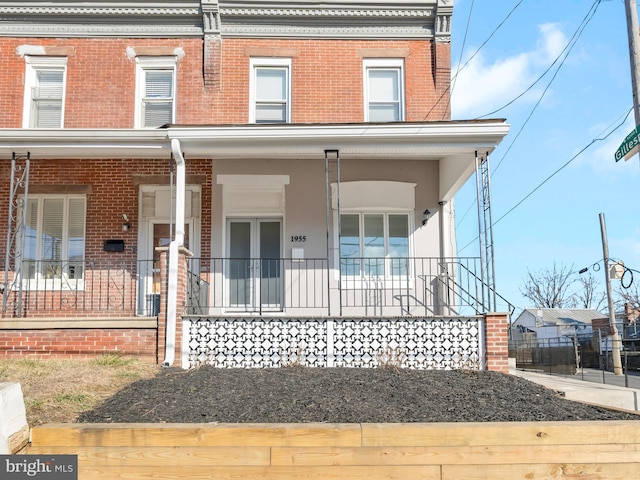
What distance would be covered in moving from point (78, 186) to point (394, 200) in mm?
6087

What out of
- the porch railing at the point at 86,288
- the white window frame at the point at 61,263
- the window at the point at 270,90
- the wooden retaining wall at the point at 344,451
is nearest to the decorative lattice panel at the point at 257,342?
the porch railing at the point at 86,288

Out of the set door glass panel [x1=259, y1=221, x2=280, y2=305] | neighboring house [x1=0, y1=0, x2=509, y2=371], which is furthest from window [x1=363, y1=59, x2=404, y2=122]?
door glass panel [x1=259, y1=221, x2=280, y2=305]

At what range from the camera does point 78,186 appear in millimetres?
11969

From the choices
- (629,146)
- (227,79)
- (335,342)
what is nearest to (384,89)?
(227,79)

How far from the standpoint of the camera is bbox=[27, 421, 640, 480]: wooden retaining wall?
480cm

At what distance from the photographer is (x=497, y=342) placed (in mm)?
8914

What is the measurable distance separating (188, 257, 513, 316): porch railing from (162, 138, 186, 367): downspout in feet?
6.43

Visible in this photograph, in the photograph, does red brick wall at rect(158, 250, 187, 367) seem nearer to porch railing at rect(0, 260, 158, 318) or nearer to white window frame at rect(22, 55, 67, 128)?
porch railing at rect(0, 260, 158, 318)

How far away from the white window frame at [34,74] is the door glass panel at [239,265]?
4357 millimetres

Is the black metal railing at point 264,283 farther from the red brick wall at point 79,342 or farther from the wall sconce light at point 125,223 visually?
the red brick wall at point 79,342

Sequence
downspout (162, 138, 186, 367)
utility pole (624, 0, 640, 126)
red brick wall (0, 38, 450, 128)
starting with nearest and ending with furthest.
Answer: downspout (162, 138, 186, 367)
utility pole (624, 0, 640, 126)
red brick wall (0, 38, 450, 128)

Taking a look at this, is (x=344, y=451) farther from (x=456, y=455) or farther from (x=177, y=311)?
(x=177, y=311)

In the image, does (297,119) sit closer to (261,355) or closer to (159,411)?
(261,355)

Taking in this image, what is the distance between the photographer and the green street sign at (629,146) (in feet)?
27.0
